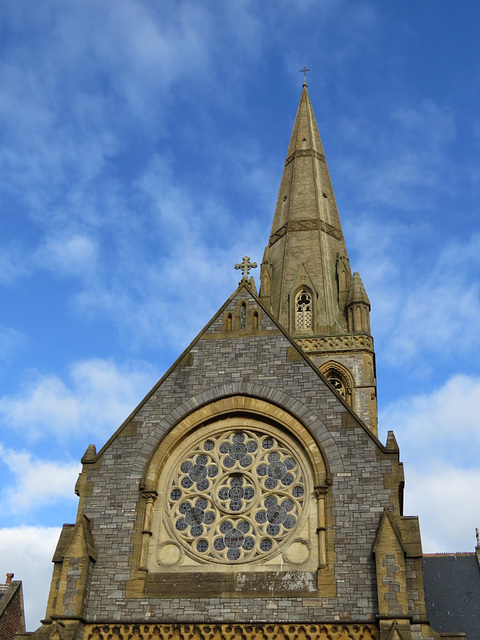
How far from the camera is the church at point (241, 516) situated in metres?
15.9

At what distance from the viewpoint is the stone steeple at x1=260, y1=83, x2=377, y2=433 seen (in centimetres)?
3847

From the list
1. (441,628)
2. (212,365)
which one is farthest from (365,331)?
(212,365)

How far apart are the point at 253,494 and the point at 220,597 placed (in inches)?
97.1

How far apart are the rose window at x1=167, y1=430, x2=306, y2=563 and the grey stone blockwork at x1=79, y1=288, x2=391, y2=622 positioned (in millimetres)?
863

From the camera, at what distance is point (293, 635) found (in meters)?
15.6

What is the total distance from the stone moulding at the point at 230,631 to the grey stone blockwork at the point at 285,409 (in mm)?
166

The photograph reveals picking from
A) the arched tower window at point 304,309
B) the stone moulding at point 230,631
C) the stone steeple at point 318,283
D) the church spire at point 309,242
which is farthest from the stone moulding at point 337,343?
the stone moulding at point 230,631

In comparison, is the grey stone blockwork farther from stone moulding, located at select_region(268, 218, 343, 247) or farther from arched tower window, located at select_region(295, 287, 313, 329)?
stone moulding, located at select_region(268, 218, 343, 247)

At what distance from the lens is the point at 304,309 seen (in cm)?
4122

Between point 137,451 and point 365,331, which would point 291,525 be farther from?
point 365,331

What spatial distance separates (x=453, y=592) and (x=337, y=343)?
16391 millimetres

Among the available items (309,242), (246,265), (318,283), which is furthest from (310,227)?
(246,265)

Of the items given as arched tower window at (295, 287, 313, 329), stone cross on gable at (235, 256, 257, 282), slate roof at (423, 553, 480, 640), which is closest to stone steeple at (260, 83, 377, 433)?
arched tower window at (295, 287, 313, 329)

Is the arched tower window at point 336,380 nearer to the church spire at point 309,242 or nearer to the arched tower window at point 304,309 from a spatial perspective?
the church spire at point 309,242
